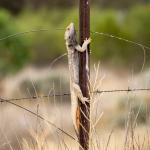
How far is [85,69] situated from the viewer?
545cm

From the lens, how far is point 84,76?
5.48m

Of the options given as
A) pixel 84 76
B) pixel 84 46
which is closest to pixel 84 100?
pixel 84 76

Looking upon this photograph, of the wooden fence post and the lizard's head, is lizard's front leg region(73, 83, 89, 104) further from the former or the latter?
the lizard's head

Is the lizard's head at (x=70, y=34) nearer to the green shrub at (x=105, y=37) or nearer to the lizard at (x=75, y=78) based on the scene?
the lizard at (x=75, y=78)

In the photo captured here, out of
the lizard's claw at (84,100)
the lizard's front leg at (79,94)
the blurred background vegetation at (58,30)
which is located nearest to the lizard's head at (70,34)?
the lizard's front leg at (79,94)

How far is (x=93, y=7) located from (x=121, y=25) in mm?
8851

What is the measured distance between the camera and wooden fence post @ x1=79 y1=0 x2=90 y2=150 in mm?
5402

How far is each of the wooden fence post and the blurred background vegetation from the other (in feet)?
47.4

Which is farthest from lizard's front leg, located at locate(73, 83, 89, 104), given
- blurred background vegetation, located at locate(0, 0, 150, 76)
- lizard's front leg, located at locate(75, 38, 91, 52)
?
blurred background vegetation, located at locate(0, 0, 150, 76)

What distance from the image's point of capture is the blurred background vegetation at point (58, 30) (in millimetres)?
21297

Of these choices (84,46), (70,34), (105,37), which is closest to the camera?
(84,46)

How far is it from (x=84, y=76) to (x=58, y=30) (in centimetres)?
1970

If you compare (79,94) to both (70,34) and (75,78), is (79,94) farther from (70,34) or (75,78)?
(70,34)

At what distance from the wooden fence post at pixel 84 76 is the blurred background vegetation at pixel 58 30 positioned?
14446mm
